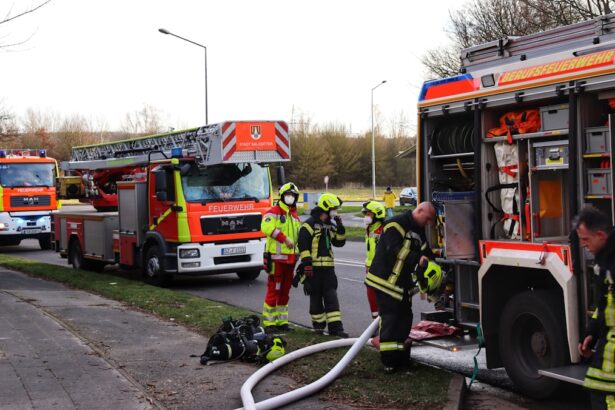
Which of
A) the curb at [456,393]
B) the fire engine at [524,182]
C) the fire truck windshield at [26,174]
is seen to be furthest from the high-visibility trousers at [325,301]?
the fire truck windshield at [26,174]

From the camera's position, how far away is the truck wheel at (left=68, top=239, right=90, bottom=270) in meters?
18.1

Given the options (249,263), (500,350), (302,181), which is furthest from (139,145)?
(302,181)

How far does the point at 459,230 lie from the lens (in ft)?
23.7

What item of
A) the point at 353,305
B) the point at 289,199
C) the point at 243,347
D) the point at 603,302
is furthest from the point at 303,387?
the point at 353,305

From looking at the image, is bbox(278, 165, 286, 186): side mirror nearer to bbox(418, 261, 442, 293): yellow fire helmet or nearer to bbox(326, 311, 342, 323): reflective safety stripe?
bbox(326, 311, 342, 323): reflective safety stripe

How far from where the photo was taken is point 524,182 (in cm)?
670

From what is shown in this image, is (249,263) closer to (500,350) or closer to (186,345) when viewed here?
(186,345)

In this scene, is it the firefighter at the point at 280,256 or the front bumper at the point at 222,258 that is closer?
the firefighter at the point at 280,256

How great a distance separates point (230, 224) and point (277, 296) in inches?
216

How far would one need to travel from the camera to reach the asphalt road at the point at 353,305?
265 inches

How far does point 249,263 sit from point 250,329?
274 inches

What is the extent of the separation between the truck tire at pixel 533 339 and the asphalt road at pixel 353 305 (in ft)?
0.66

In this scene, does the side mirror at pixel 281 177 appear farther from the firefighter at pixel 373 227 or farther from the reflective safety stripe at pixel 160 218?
the firefighter at pixel 373 227

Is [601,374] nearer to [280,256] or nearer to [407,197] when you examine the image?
[280,256]
